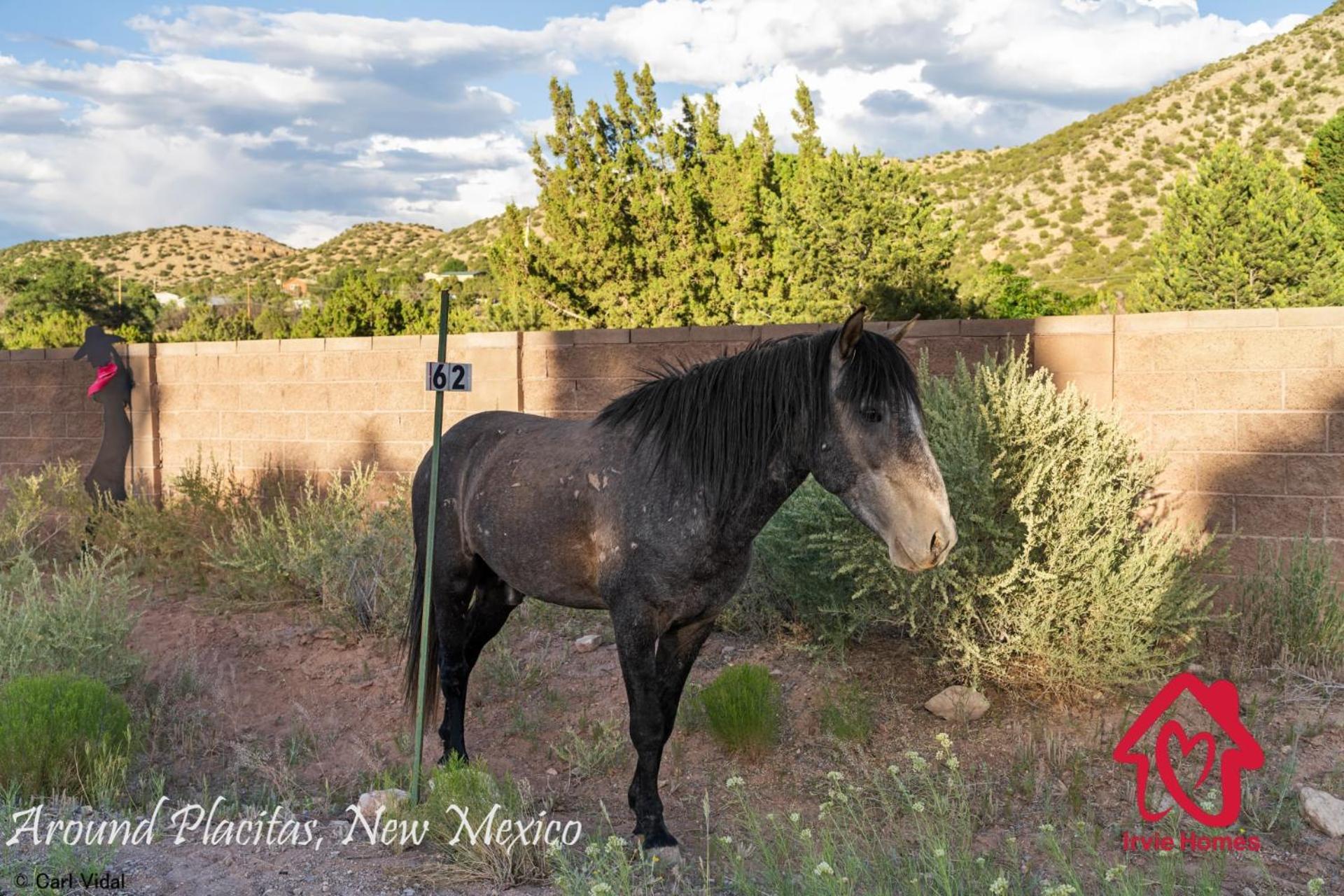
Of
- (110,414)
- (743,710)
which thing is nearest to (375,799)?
(743,710)

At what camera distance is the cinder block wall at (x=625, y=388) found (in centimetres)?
679

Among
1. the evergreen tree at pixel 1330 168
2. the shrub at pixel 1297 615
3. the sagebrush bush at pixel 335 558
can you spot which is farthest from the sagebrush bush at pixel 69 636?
the evergreen tree at pixel 1330 168

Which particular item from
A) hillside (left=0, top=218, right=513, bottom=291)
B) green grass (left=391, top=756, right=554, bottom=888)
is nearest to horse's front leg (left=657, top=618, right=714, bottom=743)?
green grass (left=391, top=756, right=554, bottom=888)

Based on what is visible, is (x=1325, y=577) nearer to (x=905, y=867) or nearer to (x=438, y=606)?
(x=905, y=867)

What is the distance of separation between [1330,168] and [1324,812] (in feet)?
100

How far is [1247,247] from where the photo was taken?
16.1m

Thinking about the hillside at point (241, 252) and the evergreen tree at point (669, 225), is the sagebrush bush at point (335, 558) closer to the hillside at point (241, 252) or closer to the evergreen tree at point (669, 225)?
the evergreen tree at point (669, 225)

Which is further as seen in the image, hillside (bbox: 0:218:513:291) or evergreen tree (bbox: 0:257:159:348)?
hillside (bbox: 0:218:513:291)

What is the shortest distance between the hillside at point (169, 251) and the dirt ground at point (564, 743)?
70.2 meters

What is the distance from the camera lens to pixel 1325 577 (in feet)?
20.6

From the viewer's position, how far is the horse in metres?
3.52

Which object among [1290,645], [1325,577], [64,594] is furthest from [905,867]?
[64,594]

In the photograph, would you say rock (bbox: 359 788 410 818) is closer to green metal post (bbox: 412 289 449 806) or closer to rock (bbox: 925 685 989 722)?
green metal post (bbox: 412 289 449 806)

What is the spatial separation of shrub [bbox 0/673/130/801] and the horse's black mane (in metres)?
2.96
